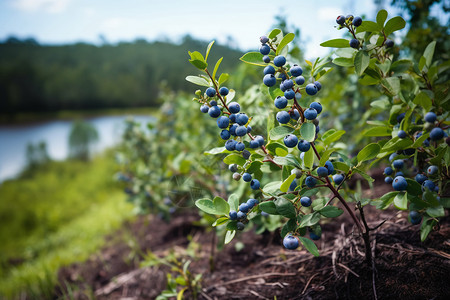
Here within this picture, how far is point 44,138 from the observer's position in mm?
4758

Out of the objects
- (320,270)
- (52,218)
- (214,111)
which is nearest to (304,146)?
(214,111)

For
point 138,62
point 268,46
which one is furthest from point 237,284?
point 138,62

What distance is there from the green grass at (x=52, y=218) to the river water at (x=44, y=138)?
0.22 metres

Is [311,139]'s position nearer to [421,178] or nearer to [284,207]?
[284,207]

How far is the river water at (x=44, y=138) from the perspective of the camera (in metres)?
4.38

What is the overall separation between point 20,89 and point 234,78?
4.79 metres

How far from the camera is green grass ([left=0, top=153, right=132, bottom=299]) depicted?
2.28 metres

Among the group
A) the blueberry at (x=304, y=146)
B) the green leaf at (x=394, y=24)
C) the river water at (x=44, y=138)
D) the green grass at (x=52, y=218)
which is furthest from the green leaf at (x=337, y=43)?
the river water at (x=44, y=138)

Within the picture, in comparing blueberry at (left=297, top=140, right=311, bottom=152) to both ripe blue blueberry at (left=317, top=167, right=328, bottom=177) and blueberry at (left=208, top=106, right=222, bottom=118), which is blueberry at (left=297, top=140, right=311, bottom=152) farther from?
blueberry at (left=208, top=106, right=222, bottom=118)

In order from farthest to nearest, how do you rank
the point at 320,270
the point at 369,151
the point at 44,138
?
1. the point at 44,138
2. the point at 320,270
3. the point at 369,151

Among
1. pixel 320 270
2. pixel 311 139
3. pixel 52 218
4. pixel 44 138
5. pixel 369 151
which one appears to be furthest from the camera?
pixel 44 138

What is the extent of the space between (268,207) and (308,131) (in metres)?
0.23

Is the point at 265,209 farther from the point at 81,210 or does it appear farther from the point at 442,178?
the point at 81,210

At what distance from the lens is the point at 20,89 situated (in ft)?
16.5
